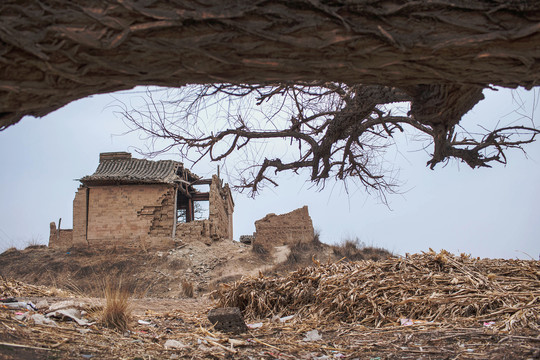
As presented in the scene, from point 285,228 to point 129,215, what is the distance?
722 centimetres

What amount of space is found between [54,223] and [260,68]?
77.3 ft

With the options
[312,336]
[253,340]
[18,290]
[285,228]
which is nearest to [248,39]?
[253,340]

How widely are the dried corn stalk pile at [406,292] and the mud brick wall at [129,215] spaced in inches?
542

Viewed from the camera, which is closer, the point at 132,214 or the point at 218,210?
the point at 132,214

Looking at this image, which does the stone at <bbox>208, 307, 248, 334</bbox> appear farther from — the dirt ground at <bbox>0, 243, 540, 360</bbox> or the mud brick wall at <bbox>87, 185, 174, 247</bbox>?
the mud brick wall at <bbox>87, 185, 174, 247</bbox>

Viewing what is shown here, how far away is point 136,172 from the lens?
20359mm

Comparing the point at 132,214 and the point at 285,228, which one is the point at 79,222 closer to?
the point at 132,214

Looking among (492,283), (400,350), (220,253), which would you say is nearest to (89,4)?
(400,350)

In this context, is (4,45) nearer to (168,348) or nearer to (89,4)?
(89,4)

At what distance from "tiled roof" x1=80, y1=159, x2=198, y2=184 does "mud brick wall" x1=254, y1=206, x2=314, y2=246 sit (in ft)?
15.7

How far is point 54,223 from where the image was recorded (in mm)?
22641

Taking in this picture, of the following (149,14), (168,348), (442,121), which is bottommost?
(168,348)

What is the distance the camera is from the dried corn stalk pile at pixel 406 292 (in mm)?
4262

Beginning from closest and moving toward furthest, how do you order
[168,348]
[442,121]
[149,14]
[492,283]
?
1. [149,14]
2. [442,121]
3. [168,348]
4. [492,283]
